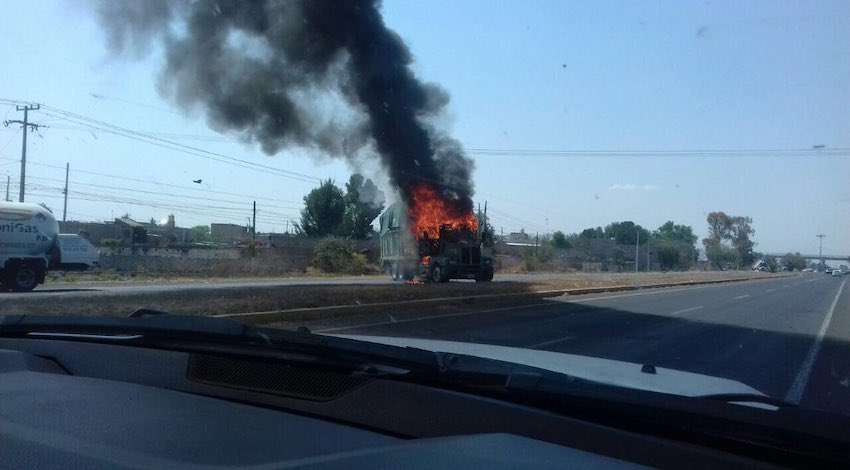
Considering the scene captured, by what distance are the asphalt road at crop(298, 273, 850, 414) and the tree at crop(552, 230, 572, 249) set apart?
8653cm

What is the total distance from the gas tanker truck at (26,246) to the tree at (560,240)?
282ft

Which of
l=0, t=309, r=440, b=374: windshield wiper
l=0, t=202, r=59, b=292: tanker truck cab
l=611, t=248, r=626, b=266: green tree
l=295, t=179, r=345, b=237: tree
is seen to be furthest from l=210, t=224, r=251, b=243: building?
l=0, t=309, r=440, b=374: windshield wiper

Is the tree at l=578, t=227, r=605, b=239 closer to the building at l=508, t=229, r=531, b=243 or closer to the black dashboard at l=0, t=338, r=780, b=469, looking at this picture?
the building at l=508, t=229, r=531, b=243

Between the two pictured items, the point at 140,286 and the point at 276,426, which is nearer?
the point at 276,426

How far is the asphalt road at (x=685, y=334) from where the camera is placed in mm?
9406

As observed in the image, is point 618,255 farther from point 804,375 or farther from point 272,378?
point 272,378

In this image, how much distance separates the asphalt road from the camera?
30.9ft

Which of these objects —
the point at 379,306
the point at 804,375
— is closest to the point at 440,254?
the point at 379,306

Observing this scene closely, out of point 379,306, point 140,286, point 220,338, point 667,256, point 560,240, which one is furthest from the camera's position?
point 560,240

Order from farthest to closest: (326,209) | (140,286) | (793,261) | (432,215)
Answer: (793,261) → (326,209) → (432,215) → (140,286)

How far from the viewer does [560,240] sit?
110 m

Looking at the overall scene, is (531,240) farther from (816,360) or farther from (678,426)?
(678,426)

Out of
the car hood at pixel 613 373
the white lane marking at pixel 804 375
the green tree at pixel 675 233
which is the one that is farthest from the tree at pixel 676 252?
the car hood at pixel 613 373

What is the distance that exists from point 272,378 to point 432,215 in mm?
27456
